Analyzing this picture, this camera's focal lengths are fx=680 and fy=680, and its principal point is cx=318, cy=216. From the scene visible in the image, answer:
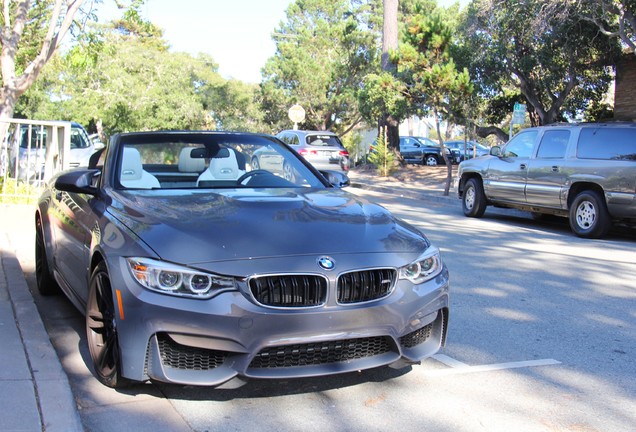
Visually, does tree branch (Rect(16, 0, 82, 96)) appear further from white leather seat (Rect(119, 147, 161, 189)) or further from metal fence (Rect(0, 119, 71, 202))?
white leather seat (Rect(119, 147, 161, 189))

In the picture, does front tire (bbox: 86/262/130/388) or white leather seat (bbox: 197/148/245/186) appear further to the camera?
white leather seat (bbox: 197/148/245/186)

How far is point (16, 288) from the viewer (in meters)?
6.16

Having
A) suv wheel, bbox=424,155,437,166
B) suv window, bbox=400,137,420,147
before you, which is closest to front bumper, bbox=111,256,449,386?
suv wheel, bbox=424,155,437,166

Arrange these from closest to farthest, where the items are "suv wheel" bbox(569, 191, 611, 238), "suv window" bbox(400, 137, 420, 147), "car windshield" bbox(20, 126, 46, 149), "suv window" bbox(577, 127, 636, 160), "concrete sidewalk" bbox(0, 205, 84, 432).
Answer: "concrete sidewalk" bbox(0, 205, 84, 432) → "suv window" bbox(577, 127, 636, 160) → "suv wheel" bbox(569, 191, 611, 238) → "car windshield" bbox(20, 126, 46, 149) → "suv window" bbox(400, 137, 420, 147)

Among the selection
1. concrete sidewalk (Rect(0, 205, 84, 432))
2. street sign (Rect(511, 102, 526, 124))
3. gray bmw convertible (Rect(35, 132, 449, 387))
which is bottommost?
concrete sidewalk (Rect(0, 205, 84, 432))

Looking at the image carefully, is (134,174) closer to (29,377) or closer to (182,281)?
(29,377)

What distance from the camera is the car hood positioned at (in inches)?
145

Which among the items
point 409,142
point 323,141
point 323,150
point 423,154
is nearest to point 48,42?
point 323,150

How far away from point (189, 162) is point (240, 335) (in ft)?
8.42

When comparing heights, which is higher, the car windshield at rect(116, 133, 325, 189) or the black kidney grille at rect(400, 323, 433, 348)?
the car windshield at rect(116, 133, 325, 189)

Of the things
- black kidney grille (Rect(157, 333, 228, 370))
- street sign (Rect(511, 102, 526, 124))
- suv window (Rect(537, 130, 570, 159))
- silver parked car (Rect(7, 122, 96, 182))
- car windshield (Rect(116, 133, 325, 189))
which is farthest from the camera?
street sign (Rect(511, 102, 526, 124))

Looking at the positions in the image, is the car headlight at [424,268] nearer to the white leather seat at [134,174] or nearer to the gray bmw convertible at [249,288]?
the gray bmw convertible at [249,288]

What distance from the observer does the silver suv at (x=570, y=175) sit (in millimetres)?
11086

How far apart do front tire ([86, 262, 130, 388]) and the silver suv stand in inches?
362
